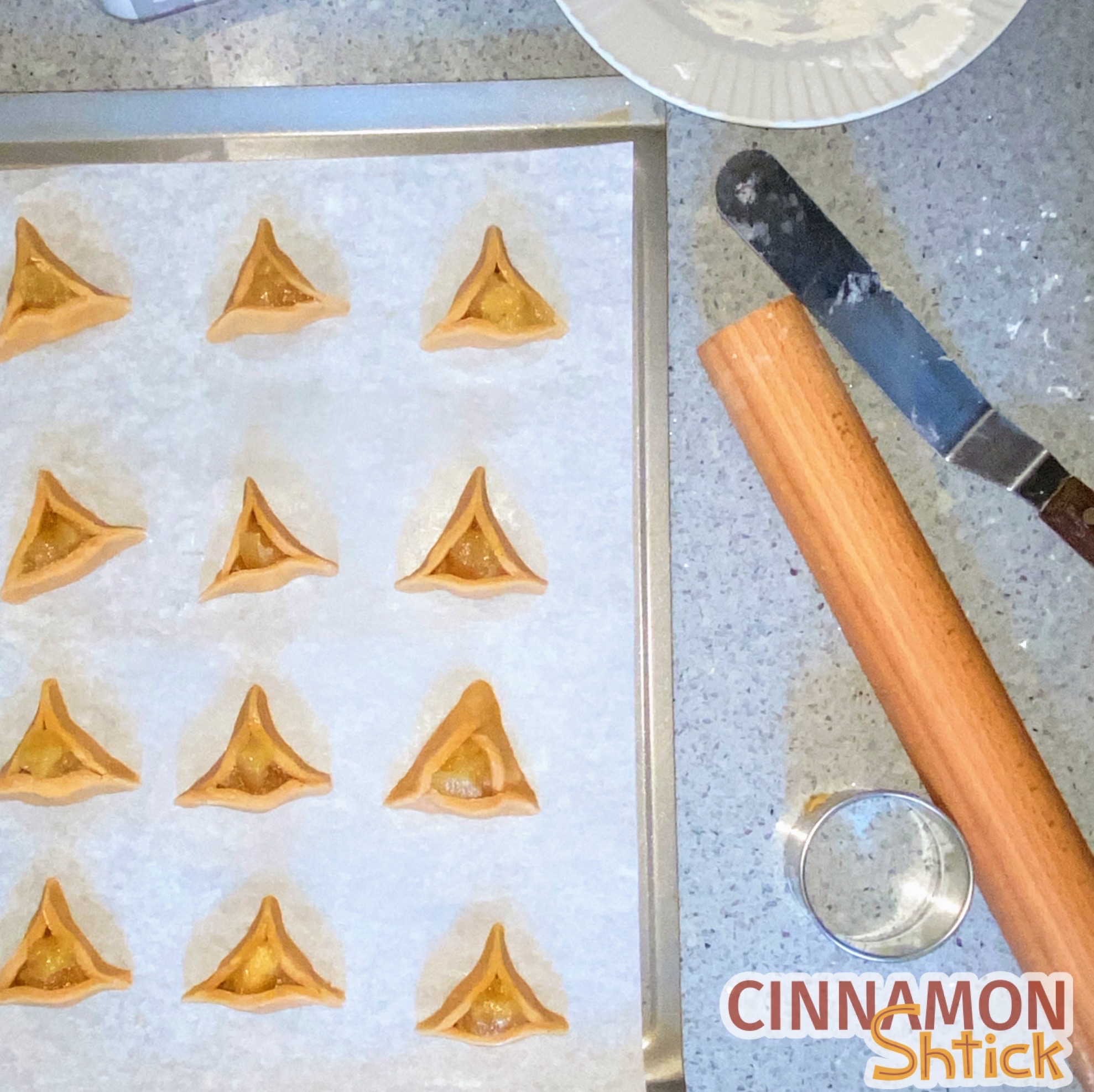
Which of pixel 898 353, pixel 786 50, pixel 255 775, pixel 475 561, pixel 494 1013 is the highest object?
pixel 786 50

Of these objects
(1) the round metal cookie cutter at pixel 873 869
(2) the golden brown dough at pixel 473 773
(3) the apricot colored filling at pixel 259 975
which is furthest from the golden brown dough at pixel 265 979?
(1) the round metal cookie cutter at pixel 873 869

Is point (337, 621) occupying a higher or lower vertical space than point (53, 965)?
higher

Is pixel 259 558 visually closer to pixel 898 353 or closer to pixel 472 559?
pixel 472 559

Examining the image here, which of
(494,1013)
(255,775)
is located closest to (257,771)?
(255,775)

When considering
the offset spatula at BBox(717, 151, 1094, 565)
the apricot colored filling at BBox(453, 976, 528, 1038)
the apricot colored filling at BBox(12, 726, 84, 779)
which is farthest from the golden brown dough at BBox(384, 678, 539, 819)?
the offset spatula at BBox(717, 151, 1094, 565)

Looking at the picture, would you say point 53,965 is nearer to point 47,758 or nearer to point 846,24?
point 47,758

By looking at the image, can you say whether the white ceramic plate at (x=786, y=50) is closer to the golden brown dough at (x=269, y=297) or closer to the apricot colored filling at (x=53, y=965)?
the golden brown dough at (x=269, y=297)

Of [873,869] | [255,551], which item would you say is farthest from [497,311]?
[873,869]

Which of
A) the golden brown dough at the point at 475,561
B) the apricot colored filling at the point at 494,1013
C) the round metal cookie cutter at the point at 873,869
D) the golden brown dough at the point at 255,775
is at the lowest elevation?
the apricot colored filling at the point at 494,1013
